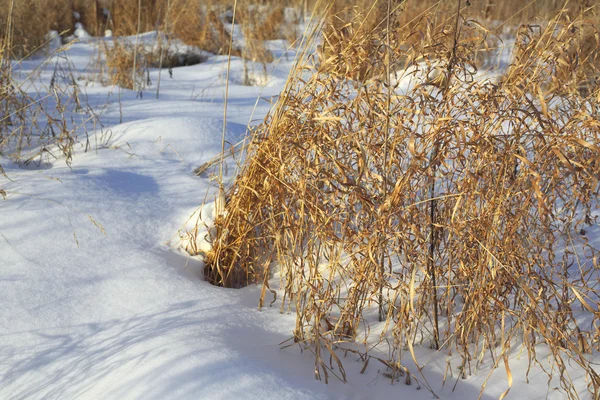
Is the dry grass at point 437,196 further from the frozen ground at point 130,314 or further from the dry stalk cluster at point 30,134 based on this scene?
the dry stalk cluster at point 30,134

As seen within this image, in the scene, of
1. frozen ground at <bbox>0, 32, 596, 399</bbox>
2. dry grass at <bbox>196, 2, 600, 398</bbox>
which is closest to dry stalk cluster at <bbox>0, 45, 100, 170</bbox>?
frozen ground at <bbox>0, 32, 596, 399</bbox>

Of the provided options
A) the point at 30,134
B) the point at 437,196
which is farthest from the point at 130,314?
the point at 30,134

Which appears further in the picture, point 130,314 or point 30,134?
point 30,134

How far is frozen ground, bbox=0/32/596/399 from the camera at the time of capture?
1.36 meters

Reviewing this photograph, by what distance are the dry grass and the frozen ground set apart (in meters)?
0.08

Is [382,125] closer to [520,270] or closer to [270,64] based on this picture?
[520,270]

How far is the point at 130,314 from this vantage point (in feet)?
5.24

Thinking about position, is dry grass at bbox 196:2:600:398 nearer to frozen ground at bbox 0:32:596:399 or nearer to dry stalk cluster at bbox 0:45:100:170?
frozen ground at bbox 0:32:596:399

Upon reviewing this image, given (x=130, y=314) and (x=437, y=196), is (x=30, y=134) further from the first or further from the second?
(x=437, y=196)

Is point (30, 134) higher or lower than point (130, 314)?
higher

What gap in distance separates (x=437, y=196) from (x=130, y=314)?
88 cm

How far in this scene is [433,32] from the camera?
1505 mm

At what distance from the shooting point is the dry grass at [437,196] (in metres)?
1.41

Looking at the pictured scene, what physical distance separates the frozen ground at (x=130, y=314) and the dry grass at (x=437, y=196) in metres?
0.08
